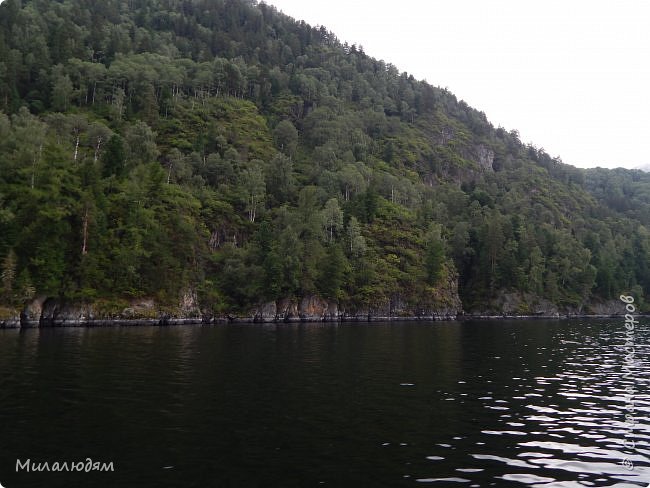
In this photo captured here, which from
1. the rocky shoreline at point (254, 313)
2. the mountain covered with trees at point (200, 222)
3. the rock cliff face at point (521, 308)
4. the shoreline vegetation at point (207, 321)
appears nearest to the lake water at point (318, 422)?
the shoreline vegetation at point (207, 321)

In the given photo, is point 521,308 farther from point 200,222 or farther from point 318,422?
point 318,422

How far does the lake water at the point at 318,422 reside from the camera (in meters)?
15.4

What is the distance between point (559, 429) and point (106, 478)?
1872 cm

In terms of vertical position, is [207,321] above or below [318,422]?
below

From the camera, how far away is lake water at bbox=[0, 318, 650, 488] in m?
15.4

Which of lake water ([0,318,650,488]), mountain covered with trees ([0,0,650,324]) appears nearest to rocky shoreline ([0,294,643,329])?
mountain covered with trees ([0,0,650,324])

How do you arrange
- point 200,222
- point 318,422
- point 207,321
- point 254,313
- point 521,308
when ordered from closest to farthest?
1. point 318,422
2. point 207,321
3. point 254,313
4. point 200,222
5. point 521,308

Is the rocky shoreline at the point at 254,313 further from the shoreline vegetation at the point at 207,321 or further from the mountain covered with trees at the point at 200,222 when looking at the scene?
the mountain covered with trees at the point at 200,222

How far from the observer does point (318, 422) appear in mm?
21438

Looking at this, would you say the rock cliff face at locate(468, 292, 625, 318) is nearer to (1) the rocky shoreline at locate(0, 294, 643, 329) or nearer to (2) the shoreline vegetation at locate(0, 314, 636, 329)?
(1) the rocky shoreline at locate(0, 294, 643, 329)

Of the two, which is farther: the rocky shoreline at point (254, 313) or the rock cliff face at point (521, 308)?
the rock cliff face at point (521, 308)

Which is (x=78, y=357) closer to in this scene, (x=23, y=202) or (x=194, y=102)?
(x=23, y=202)

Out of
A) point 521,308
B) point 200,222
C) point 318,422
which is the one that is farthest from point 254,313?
point 521,308

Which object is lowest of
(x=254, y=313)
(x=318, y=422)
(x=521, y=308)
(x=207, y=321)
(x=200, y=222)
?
(x=207, y=321)
